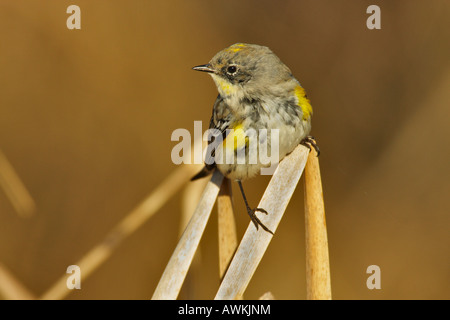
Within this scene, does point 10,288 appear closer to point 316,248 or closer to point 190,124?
point 316,248

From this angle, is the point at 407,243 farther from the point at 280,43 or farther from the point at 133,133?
the point at 133,133

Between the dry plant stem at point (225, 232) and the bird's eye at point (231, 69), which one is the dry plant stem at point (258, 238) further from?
the bird's eye at point (231, 69)

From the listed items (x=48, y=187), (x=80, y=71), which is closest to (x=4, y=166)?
(x=48, y=187)

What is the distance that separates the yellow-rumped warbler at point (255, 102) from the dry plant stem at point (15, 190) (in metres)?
1.22

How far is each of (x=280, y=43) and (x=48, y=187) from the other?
1749 mm

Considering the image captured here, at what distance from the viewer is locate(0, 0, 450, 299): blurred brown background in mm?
2793

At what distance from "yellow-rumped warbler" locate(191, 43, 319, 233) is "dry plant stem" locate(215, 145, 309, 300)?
25 centimetres

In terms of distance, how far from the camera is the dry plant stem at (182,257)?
4.68ft

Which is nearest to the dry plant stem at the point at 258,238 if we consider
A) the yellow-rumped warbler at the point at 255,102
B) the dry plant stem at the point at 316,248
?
the dry plant stem at the point at 316,248

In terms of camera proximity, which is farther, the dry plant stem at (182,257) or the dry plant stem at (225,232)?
the dry plant stem at (225,232)

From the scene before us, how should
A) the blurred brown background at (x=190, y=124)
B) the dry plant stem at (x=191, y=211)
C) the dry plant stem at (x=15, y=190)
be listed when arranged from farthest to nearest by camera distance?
the blurred brown background at (x=190, y=124)
the dry plant stem at (x=15, y=190)
the dry plant stem at (x=191, y=211)

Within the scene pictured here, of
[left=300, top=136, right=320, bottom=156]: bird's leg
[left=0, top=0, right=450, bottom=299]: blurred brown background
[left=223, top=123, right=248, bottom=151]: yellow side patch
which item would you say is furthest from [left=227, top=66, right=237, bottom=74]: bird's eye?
[left=0, top=0, right=450, bottom=299]: blurred brown background

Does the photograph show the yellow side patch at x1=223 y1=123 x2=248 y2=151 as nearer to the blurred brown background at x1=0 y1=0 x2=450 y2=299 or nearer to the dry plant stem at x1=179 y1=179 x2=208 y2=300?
the dry plant stem at x1=179 y1=179 x2=208 y2=300

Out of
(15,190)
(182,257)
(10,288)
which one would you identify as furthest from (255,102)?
(15,190)
